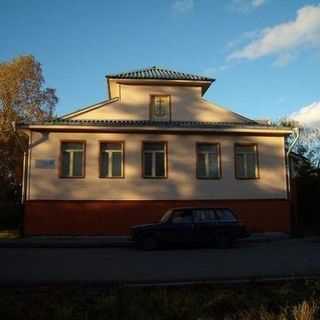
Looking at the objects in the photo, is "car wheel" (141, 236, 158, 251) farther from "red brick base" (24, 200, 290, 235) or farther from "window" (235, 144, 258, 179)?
"window" (235, 144, 258, 179)

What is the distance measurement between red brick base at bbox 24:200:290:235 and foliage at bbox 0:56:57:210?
52.3 feet

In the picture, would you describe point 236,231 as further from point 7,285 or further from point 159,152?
point 7,285

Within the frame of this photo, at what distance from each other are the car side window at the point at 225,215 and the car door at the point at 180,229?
115 centimetres

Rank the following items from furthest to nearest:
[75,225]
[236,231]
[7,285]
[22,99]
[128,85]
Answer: [22,99]
[128,85]
[75,225]
[236,231]
[7,285]

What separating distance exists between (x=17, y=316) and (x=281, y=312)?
10.9 ft

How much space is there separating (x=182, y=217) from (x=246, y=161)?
6.62 meters

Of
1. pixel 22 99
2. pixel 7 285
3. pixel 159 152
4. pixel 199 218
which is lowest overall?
pixel 7 285

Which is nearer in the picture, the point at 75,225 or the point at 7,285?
the point at 7,285

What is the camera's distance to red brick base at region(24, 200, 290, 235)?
21.1m

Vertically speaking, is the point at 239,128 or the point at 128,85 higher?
the point at 128,85

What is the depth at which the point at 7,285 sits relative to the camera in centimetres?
941

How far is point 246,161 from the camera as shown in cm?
2308

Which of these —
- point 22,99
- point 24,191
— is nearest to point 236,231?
point 24,191

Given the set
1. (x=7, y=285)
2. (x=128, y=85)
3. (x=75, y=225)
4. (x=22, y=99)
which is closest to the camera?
(x=7, y=285)
